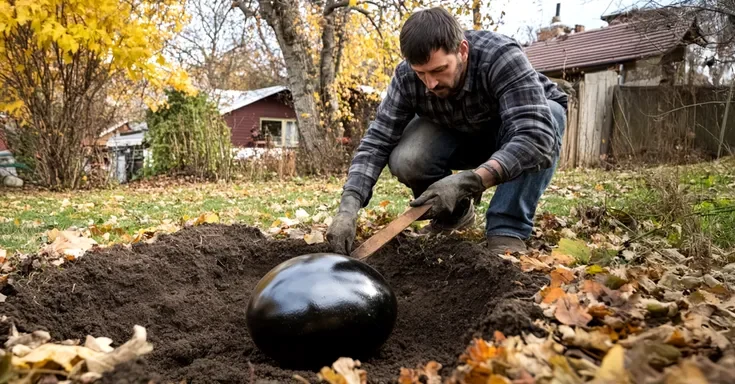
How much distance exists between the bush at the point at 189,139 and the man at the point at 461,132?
31.9 feet

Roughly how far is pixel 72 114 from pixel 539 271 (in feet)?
32.0

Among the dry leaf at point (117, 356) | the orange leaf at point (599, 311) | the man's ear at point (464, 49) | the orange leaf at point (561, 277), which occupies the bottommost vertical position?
the dry leaf at point (117, 356)

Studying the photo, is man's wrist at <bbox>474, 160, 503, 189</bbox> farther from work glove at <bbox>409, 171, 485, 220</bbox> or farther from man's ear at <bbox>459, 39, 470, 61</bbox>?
man's ear at <bbox>459, 39, 470, 61</bbox>

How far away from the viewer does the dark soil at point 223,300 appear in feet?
6.55

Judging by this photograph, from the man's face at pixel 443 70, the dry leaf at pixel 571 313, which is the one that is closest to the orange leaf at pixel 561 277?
the dry leaf at pixel 571 313

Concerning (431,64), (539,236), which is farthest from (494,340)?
(539,236)

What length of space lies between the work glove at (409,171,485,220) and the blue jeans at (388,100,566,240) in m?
0.55

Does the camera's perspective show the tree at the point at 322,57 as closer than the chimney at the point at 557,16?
Yes

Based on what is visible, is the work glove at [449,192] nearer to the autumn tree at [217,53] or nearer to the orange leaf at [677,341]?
the orange leaf at [677,341]

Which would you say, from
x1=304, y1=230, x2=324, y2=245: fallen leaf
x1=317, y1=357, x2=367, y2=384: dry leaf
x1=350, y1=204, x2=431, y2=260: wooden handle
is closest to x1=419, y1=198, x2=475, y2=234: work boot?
x1=304, y1=230, x2=324, y2=245: fallen leaf

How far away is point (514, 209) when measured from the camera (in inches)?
129

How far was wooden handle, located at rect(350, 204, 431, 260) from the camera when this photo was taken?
2678mm

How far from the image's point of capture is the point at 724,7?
5355 mm

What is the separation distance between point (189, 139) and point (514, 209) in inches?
457
